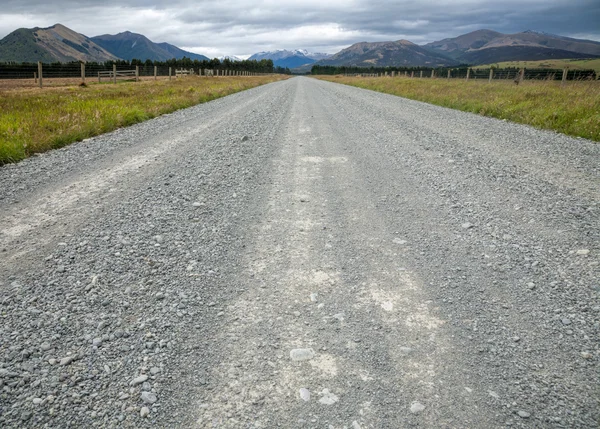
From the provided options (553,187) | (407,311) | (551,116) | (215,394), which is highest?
(551,116)

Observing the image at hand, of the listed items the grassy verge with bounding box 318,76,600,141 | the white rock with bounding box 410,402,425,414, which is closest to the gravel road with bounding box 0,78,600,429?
the white rock with bounding box 410,402,425,414

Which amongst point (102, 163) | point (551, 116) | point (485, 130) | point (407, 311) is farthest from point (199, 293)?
point (551, 116)

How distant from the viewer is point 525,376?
7.74ft

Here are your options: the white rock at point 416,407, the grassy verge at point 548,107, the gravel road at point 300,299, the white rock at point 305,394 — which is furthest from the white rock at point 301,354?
the grassy verge at point 548,107

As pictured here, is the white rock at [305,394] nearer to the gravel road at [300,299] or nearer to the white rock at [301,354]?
Answer: the gravel road at [300,299]

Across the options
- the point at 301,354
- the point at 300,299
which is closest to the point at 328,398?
the point at 301,354

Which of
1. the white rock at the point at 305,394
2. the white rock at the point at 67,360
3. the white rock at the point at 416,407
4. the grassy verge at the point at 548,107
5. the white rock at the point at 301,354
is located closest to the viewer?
the white rock at the point at 416,407

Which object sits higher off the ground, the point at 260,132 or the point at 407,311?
the point at 260,132

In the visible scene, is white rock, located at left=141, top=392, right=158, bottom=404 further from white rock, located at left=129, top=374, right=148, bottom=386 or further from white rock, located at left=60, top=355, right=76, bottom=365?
white rock, located at left=60, top=355, right=76, bottom=365

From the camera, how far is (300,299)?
10.5ft

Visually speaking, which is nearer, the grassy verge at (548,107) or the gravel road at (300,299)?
the gravel road at (300,299)

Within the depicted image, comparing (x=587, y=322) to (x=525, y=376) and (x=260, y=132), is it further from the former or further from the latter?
(x=260, y=132)

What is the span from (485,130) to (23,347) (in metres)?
12.5

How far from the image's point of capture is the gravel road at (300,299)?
2.18 m
